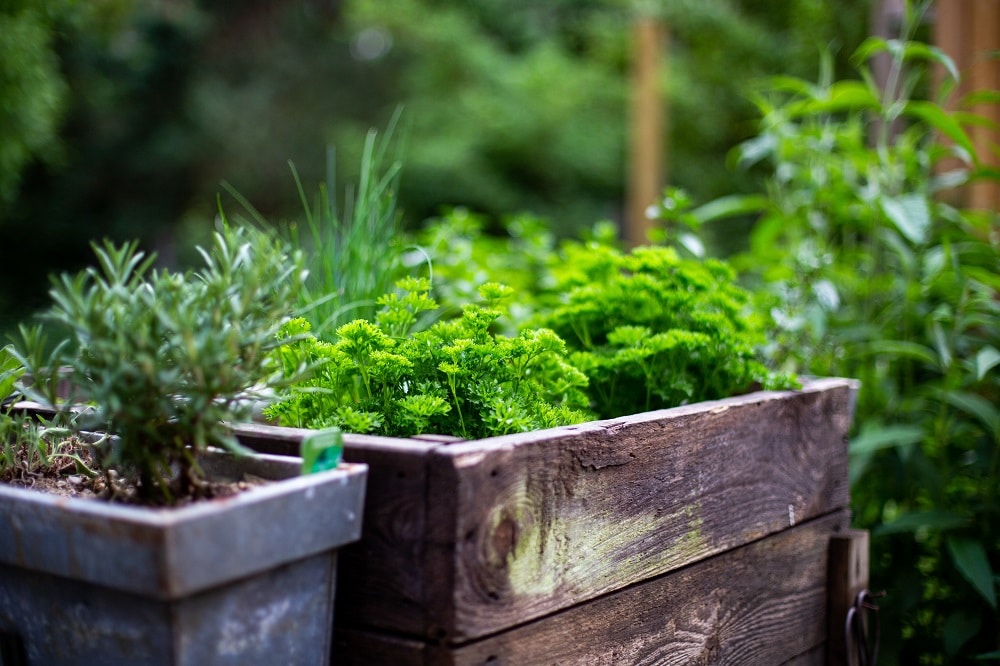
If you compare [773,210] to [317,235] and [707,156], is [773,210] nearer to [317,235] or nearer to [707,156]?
[317,235]

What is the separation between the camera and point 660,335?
4.78 ft

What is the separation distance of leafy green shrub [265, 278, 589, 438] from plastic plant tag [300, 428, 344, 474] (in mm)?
150

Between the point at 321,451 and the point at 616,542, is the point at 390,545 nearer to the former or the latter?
the point at 321,451

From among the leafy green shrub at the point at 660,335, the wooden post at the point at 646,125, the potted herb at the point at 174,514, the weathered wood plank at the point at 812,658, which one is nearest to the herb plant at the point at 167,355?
the potted herb at the point at 174,514

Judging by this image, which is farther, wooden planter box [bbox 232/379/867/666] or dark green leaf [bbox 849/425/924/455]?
dark green leaf [bbox 849/425/924/455]

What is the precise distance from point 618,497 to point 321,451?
45 centimetres

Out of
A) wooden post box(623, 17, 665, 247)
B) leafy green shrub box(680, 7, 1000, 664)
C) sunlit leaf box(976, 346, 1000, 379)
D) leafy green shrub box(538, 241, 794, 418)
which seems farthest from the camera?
wooden post box(623, 17, 665, 247)

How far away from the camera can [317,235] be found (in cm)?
162

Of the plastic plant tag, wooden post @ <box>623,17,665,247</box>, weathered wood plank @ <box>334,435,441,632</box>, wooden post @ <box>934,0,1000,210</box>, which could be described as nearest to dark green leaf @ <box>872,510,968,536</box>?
weathered wood plank @ <box>334,435,441,632</box>

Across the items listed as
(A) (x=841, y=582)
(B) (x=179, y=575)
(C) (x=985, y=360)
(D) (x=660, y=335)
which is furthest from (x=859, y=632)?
(B) (x=179, y=575)

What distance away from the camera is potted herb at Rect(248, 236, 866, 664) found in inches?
39.9

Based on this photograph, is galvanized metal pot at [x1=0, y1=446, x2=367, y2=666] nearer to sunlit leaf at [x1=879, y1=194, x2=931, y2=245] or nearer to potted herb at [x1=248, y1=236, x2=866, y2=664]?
potted herb at [x1=248, y1=236, x2=866, y2=664]

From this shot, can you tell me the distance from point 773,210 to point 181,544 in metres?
2.00

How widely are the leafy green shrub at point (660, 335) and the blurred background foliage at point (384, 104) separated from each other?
610 centimetres
